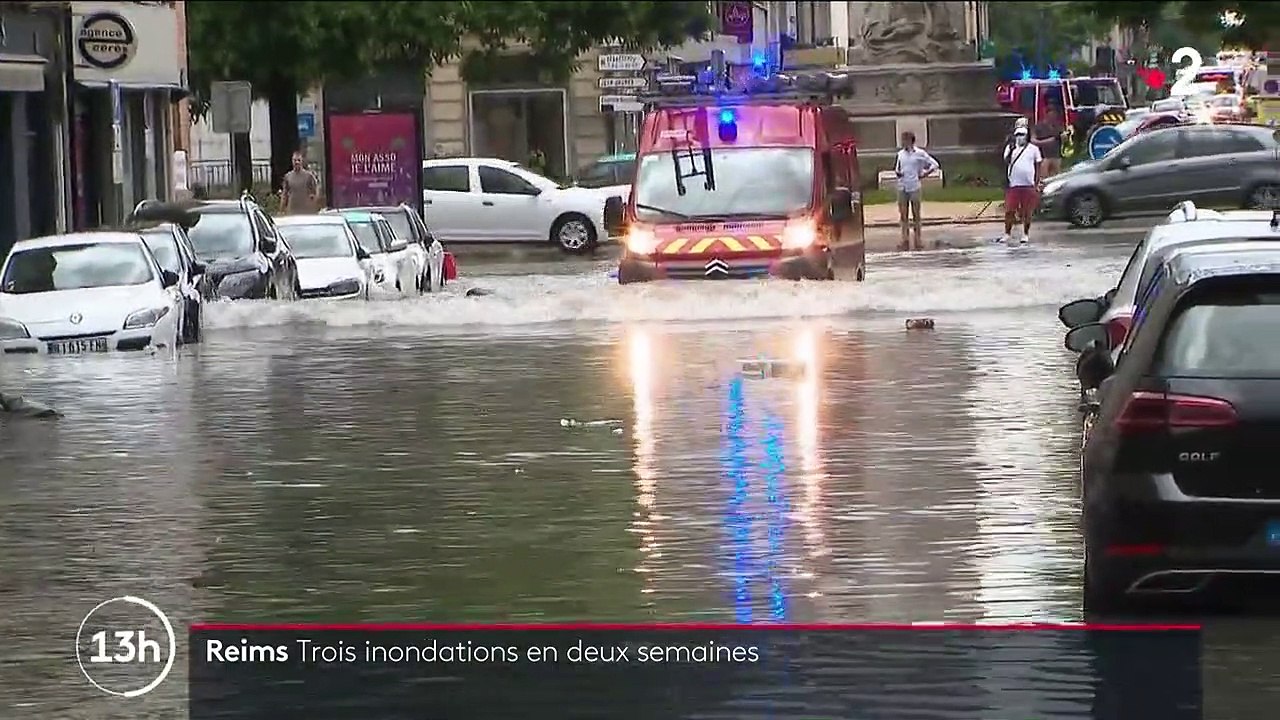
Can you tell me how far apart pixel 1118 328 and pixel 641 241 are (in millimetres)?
15791

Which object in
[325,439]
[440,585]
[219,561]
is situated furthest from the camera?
[325,439]

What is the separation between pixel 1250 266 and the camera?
1055 centimetres

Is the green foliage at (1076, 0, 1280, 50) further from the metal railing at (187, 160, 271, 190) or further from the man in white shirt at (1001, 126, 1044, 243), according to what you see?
the metal railing at (187, 160, 271, 190)

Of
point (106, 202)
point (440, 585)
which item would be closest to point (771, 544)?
point (440, 585)

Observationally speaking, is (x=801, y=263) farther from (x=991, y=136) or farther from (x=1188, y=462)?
(x=991, y=136)

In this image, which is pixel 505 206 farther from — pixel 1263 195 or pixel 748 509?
pixel 748 509

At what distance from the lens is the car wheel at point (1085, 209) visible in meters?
47.5

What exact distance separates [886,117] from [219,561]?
45.2m

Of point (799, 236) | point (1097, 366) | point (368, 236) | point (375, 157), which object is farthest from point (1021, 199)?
point (1097, 366)

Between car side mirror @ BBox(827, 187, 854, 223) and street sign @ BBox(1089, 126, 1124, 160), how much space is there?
2897 cm

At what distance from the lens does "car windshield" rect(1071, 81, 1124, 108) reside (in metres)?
81.8

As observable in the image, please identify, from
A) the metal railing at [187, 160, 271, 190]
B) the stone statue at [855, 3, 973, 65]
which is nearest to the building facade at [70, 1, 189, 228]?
the metal railing at [187, 160, 271, 190]

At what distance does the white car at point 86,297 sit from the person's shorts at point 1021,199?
18587 millimetres

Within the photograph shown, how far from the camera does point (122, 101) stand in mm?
47406
